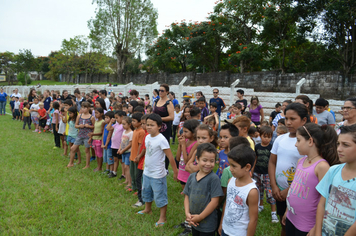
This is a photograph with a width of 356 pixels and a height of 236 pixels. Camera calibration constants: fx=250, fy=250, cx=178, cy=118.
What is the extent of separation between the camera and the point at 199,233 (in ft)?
9.05

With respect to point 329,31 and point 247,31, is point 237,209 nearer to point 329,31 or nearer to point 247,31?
point 329,31

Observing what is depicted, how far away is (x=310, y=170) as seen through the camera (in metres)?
2.24

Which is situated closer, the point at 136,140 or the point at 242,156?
the point at 242,156

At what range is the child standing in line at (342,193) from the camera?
68.8 inches

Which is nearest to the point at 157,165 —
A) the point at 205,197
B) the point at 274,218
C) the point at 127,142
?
the point at 205,197

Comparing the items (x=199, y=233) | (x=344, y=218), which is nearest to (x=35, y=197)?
(x=199, y=233)

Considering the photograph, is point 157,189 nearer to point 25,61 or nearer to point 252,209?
point 252,209

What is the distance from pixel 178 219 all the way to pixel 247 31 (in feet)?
69.2

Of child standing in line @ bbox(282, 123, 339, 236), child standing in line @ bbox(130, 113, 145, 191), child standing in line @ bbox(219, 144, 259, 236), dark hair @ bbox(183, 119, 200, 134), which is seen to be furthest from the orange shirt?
child standing in line @ bbox(282, 123, 339, 236)

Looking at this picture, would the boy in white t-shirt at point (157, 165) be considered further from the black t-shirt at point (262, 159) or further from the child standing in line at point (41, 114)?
the child standing in line at point (41, 114)

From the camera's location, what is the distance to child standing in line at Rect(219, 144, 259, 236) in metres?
2.28

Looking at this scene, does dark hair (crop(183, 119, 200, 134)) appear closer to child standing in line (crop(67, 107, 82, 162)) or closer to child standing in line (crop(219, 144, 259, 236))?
child standing in line (crop(219, 144, 259, 236))

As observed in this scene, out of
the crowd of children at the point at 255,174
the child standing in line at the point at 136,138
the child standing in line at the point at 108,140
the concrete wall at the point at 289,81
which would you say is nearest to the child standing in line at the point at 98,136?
the child standing in line at the point at 108,140

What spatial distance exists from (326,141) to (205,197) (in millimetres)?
1304
